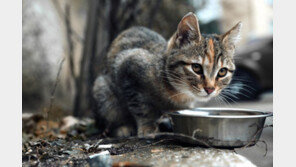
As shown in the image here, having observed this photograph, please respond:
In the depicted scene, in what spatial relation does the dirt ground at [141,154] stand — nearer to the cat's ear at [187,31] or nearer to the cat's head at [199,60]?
the cat's head at [199,60]

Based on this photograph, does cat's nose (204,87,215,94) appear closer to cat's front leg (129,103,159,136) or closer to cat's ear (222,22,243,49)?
cat's ear (222,22,243,49)

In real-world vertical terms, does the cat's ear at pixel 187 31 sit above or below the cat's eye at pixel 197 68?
above

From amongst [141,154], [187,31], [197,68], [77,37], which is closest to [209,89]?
[197,68]

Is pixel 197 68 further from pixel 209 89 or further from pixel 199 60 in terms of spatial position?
pixel 209 89

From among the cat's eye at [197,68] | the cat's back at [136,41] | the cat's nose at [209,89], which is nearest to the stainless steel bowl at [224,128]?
the cat's nose at [209,89]

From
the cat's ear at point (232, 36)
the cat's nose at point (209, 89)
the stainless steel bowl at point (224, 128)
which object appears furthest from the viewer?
the cat's ear at point (232, 36)

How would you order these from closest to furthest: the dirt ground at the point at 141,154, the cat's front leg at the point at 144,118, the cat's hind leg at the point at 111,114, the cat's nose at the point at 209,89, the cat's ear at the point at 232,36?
the dirt ground at the point at 141,154
the cat's nose at the point at 209,89
the cat's ear at the point at 232,36
the cat's front leg at the point at 144,118
the cat's hind leg at the point at 111,114

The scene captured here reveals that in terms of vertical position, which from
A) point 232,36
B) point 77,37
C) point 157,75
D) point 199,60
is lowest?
point 157,75

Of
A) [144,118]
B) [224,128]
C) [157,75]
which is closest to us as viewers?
[224,128]
